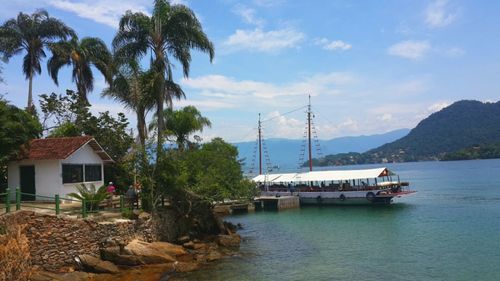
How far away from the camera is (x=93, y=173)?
3120 centimetres

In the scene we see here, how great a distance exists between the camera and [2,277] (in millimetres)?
14430

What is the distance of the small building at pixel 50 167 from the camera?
27.9 meters

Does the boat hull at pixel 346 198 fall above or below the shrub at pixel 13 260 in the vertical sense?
below

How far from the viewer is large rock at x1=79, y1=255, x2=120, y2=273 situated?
21.5 metres

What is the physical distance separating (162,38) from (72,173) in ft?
35.4

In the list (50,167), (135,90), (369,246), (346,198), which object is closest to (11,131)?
(50,167)

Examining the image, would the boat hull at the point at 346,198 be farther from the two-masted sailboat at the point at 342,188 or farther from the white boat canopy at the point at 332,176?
the white boat canopy at the point at 332,176

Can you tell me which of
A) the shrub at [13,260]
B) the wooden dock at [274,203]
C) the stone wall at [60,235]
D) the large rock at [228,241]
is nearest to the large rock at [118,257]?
the stone wall at [60,235]

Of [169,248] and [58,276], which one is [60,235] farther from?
[169,248]

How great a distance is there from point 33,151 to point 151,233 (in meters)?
9.42

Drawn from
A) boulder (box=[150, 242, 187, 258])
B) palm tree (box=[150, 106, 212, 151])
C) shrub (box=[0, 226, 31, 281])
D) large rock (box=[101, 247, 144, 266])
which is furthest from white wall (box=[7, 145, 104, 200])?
palm tree (box=[150, 106, 212, 151])

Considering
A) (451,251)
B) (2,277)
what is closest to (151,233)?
(2,277)

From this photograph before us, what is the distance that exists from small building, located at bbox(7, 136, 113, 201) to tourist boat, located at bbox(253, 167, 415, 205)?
3083cm

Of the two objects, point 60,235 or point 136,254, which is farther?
Answer: point 136,254
